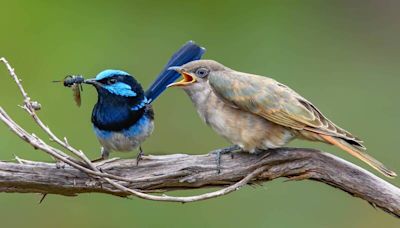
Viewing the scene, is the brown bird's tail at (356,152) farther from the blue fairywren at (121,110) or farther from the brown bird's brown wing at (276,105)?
the blue fairywren at (121,110)

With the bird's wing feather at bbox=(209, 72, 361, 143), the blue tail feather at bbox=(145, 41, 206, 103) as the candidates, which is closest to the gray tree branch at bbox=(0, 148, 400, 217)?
the bird's wing feather at bbox=(209, 72, 361, 143)

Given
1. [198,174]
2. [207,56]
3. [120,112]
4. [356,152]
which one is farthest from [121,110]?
[207,56]

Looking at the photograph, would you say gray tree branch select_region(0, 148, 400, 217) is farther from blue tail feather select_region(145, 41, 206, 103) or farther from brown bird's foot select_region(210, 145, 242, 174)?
blue tail feather select_region(145, 41, 206, 103)

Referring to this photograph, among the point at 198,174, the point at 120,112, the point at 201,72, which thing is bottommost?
the point at 198,174

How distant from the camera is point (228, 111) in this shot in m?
2.91

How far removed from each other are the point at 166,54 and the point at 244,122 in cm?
284

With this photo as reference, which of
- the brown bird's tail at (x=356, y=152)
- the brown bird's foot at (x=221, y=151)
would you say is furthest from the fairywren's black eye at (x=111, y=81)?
the brown bird's tail at (x=356, y=152)

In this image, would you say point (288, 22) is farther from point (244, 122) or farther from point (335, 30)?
point (244, 122)

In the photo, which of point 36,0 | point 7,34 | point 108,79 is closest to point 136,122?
point 108,79

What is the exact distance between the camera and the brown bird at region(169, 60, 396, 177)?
285cm

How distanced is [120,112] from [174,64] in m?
0.20

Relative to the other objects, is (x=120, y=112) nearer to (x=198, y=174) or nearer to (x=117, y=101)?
(x=117, y=101)

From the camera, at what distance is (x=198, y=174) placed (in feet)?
9.59

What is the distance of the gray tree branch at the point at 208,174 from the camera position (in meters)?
2.89
